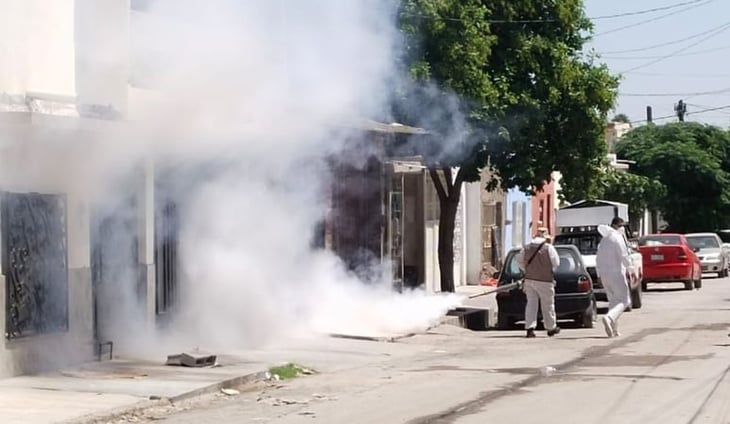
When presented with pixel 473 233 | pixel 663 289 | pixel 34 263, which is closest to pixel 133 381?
pixel 34 263

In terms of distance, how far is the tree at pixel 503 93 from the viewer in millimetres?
22359

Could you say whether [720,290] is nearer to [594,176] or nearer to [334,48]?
[594,176]

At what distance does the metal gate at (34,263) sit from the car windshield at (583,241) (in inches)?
589

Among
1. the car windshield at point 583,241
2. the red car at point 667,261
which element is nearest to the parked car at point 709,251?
the red car at point 667,261

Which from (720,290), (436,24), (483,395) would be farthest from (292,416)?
(720,290)

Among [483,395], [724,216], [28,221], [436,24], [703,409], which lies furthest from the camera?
[724,216]

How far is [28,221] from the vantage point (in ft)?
45.3

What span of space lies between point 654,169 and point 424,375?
4683 cm

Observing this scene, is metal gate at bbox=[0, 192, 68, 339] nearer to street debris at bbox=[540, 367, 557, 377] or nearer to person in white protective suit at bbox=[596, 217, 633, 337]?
street debris at bbox=[540, 367, 557, 377]

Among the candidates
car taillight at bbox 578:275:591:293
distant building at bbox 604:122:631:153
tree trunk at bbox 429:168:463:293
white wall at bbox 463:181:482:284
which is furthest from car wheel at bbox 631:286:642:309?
distant building at bbox 604:122:631:153

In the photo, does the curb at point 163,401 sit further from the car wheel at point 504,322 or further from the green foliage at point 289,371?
the car wheel at point 504,322

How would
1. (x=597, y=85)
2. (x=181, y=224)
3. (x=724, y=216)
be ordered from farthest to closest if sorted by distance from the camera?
(x=724, y=216) → (x=597, y=85) → (x=181, y=224)

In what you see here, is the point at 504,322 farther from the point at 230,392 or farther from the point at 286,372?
the point at 230,392

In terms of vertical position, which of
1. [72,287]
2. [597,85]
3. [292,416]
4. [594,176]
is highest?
[597,85]
